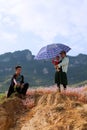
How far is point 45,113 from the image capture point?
13.4 m

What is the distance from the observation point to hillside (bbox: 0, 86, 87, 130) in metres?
12.5

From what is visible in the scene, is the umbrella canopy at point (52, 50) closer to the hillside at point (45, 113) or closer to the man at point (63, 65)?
the man at point (63, 65)

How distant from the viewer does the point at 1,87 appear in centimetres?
18738

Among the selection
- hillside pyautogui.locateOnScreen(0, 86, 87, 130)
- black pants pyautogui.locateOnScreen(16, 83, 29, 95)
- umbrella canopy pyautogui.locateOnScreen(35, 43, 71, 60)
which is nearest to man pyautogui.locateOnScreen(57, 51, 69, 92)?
umbrella canopy pyautogui.locateOnScreen(35, 43, 71, 60)

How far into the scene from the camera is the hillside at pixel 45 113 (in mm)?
12453

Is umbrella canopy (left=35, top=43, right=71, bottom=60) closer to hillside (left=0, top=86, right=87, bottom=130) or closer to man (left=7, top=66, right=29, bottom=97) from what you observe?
man (left=7, top=66, right=29, bottom=97)

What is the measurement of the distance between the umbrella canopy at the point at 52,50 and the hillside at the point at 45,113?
2.04 metres

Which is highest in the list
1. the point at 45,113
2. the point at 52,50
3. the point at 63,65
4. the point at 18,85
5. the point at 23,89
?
the point at 52,50

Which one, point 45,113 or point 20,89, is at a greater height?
point 20,89

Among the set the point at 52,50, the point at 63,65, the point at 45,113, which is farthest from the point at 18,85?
the point at 45,113

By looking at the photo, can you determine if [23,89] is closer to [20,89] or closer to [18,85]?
[20,89]

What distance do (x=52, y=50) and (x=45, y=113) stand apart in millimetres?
5054

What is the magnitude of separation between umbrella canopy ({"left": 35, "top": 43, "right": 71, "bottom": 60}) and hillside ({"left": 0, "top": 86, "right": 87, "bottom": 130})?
2.04m

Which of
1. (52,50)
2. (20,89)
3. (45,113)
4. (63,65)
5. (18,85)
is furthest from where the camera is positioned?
(52,50)
